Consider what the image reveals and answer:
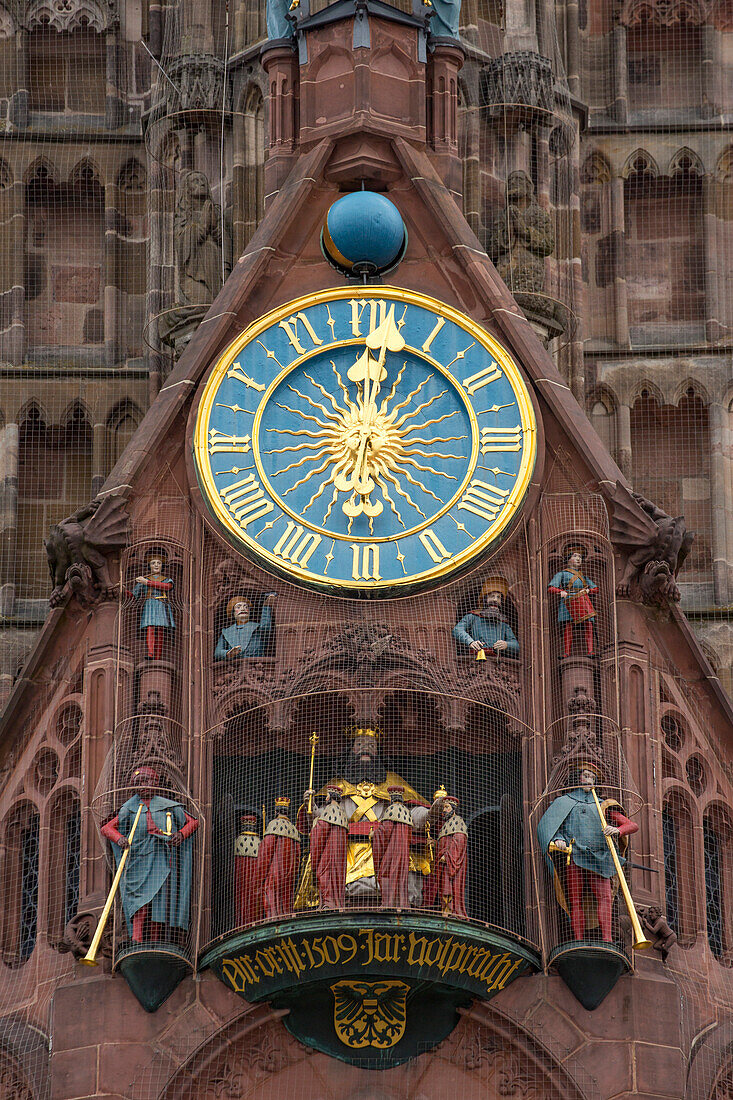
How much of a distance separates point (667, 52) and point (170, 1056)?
33.9ft

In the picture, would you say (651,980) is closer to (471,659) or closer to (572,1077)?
(572,1077)

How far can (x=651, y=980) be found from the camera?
25.0m

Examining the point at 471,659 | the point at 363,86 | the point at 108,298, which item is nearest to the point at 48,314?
the point at 108,298

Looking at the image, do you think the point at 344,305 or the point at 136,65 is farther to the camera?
the point at 136,65

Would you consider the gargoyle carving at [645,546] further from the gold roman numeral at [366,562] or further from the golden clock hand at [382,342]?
the golden clock hand at [382,342]

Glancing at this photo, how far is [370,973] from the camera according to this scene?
2467 cm

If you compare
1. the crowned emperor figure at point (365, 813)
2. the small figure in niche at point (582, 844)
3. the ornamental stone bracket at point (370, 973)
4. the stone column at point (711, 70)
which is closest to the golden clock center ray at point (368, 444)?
the crowned emperor figure at point (365, 813)

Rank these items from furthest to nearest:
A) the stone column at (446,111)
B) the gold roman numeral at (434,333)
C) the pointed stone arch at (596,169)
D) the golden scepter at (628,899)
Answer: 1. the pointed stone arch at (596,169)
2. the stone column at (446,111)
3. the gold roman numeral at (434,333)
4. the golden scepter at (628,899)

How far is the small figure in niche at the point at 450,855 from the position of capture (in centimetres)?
2491

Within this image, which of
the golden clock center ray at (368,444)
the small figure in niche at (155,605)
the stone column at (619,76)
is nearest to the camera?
the small figure in niche at (155,605)

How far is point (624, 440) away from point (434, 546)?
14.7 ft

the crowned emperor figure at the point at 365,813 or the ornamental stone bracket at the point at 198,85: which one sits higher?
the ornamental stone bracket at the point at 198,85

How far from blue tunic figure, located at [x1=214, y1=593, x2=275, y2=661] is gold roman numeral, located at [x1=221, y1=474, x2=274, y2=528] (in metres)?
0.64

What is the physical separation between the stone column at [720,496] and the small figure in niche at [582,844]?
491 centimetres
